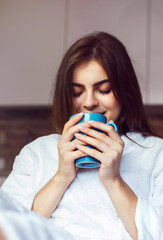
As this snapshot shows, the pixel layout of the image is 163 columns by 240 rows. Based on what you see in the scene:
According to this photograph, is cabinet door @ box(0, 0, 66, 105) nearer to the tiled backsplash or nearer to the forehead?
the tiled backsplash

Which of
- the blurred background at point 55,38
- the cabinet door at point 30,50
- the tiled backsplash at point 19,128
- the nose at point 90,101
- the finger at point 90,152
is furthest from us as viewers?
the tiled backsplash at point 19,128

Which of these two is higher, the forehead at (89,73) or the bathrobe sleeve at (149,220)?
the forehead at (89,73)

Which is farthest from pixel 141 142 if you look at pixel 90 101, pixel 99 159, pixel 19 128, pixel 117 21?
pixel 19 128

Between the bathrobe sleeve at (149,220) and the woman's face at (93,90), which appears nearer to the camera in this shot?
the bathrobe sleeve at (149,220)

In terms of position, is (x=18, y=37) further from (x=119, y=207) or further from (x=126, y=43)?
(x=119, y=207)

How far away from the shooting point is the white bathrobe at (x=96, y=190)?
90 centimetres

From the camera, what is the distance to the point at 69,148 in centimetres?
88

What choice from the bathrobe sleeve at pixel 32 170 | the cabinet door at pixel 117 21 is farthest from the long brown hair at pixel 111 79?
the cabinet door at pixel 117 21

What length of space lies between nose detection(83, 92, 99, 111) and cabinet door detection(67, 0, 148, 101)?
1346mm

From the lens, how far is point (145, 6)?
245 cm

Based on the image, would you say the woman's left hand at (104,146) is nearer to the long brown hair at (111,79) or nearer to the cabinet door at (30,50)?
the long brown hair at (111,79)

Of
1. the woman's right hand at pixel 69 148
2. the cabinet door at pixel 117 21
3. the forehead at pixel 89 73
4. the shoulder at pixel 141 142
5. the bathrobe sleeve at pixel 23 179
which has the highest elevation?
the cabinet door at pixel 117 21

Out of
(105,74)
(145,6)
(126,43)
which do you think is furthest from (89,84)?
(145,6)

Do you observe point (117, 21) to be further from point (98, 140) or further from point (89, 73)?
point (98, 140)
